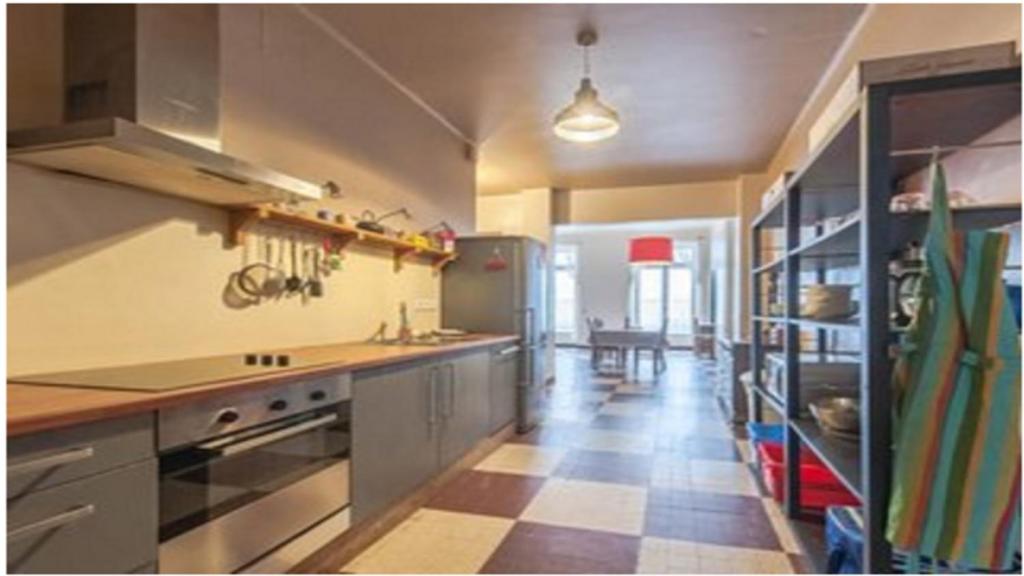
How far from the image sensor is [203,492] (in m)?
1.67

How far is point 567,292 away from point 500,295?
8.32 m

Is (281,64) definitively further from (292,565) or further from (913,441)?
(913,441)

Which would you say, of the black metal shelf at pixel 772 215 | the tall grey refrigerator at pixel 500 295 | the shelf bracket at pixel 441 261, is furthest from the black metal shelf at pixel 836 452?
the shelf bracket at pixel 441 261

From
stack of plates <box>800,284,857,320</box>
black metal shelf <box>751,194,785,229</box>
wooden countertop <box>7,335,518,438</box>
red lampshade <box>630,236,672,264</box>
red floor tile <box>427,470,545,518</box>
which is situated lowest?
red floor tile <box>427,470,545,518</box>

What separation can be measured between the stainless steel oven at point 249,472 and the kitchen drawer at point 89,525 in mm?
66

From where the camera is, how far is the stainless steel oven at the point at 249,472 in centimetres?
157

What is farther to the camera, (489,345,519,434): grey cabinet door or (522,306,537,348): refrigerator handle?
(522,306,537,348): refrigerator handle

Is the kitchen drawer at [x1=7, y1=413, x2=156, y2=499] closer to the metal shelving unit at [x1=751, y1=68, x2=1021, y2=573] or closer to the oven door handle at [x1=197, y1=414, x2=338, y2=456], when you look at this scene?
the oven door handle at [x1=197, y1=414, x2=338, y2=456]

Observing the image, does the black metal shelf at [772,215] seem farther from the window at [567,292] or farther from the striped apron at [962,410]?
the window at [567,292]

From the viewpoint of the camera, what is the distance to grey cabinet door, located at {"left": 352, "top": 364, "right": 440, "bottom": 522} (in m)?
2.37

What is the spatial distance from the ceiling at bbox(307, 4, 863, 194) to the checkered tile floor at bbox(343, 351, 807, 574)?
2454 mm

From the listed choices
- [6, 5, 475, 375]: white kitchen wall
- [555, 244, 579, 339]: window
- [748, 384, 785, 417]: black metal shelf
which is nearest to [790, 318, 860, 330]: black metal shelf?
[748, 384, 785, 417]: black metal shelf

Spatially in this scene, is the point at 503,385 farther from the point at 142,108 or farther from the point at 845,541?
the point at 142,108

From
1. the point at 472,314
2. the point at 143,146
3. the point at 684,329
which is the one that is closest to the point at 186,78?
the point at 143,146
